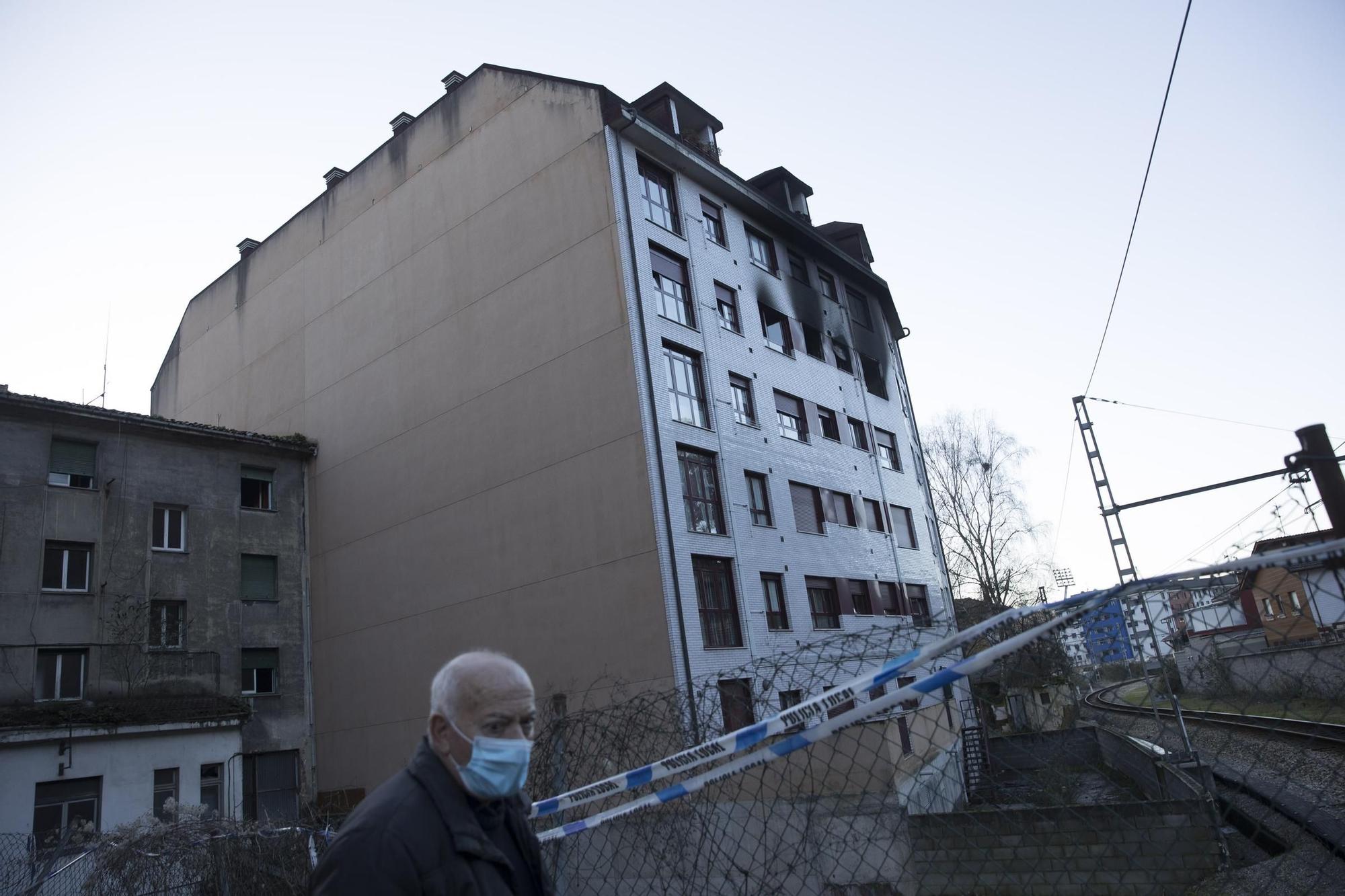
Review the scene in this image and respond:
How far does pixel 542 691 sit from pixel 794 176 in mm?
19697

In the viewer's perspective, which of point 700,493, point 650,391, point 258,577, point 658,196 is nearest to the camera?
point 650,391

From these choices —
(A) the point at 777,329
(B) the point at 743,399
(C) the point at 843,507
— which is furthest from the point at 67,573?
(C) the point at 843,507

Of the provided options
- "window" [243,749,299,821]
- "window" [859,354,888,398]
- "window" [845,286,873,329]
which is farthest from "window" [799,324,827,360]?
"window" [243,749,299,821]

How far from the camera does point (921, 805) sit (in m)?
7.53

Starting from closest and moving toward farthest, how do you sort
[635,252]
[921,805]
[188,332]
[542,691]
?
1. [921,805]
2. [542,691]
3. [635,252]
4. [188,332]

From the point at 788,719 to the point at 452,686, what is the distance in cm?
152

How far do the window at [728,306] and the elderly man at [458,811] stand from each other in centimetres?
2186

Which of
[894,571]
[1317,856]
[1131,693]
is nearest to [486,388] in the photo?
[894,571]

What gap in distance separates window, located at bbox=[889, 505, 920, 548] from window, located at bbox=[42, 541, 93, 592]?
74.1ft

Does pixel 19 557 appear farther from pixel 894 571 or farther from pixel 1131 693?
pixel 1131 693

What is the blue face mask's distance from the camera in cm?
265

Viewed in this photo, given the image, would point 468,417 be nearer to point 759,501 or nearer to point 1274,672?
point 759,501

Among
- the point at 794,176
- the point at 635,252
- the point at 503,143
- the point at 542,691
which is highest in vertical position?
the point at 794,176

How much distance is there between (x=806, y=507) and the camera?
81.6ft
